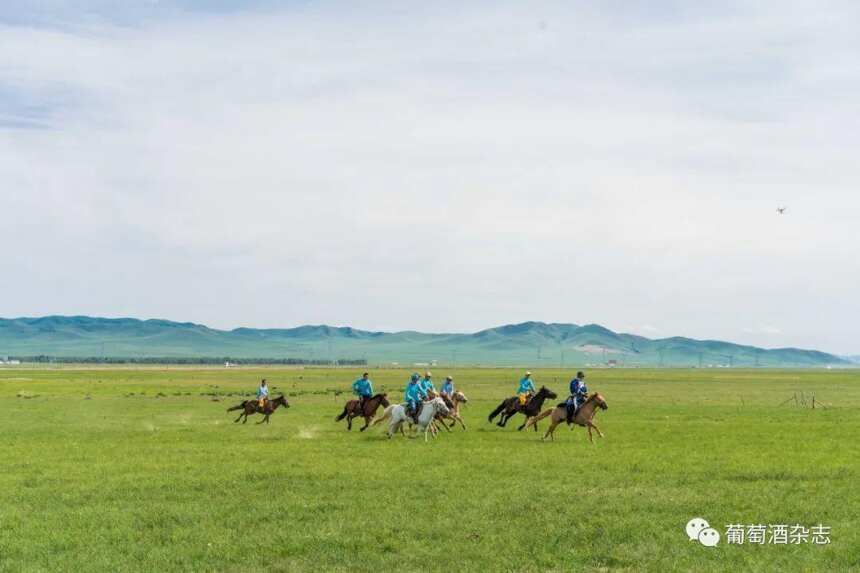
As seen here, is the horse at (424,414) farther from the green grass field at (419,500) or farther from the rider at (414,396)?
the green grass field at (419,500)

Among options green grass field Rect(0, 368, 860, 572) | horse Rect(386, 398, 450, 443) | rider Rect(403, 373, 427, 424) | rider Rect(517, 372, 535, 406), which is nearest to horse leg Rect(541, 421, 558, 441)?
green grass field Rect(0, 368, 860, 572)

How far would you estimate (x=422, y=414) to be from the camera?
3158cm

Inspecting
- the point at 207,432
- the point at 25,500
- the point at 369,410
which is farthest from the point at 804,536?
the point at 207,432

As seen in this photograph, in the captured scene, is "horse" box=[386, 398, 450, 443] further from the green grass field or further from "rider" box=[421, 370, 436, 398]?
"rider" box=[421, 370, 436, 398]

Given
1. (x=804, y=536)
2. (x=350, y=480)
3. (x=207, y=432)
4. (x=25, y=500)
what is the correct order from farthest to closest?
(x=207, y=432), (x=350, y=480), (x=25, y=500), (x=804, y=536)

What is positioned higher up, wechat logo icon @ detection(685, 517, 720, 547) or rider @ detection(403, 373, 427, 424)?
rider @ detection(403, 373, 427, 424)

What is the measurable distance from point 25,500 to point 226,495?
14.1 ft

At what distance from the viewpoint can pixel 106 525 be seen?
16594mm

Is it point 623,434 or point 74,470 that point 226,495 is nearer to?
point 74,470

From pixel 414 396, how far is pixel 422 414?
1282mm

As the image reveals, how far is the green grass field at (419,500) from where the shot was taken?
1431cm

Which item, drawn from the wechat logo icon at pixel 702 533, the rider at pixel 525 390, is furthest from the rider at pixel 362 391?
the wechat logo icon at pixel 702 533

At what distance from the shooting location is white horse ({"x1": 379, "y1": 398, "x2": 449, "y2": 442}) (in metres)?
31.4

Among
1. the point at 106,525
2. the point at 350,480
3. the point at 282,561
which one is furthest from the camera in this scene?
the point at 350,480
